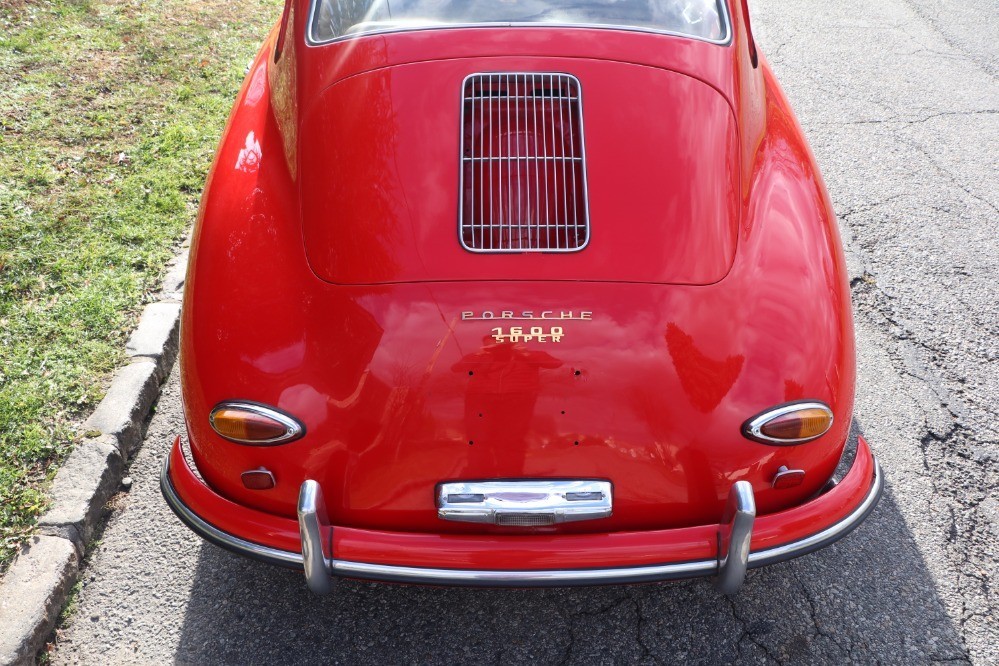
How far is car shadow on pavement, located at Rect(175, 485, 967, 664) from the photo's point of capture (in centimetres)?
241

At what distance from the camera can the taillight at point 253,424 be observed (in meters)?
2.07

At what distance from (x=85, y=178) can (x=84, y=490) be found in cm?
211

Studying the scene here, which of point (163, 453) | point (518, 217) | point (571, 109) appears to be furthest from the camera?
point (163, 453)

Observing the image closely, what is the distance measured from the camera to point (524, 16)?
9.05 feet

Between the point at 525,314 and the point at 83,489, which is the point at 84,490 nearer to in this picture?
the point at 83,489

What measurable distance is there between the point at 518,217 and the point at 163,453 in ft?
5.33

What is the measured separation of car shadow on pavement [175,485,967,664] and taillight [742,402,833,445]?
720 millimetres

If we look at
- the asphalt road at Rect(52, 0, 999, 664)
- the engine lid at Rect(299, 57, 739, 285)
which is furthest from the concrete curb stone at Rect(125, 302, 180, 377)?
the engine lid at Rect(299, 57, 739, 285)

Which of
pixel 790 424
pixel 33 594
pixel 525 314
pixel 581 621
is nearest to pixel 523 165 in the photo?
pixel 525 314

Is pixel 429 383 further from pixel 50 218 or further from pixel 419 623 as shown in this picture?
pixel 50 218

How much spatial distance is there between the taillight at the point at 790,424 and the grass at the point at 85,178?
2268 millimetres

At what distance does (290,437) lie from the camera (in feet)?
6.78

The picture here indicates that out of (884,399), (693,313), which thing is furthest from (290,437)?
(884,399)

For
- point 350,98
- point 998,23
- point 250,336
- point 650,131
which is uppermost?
point 350,98
